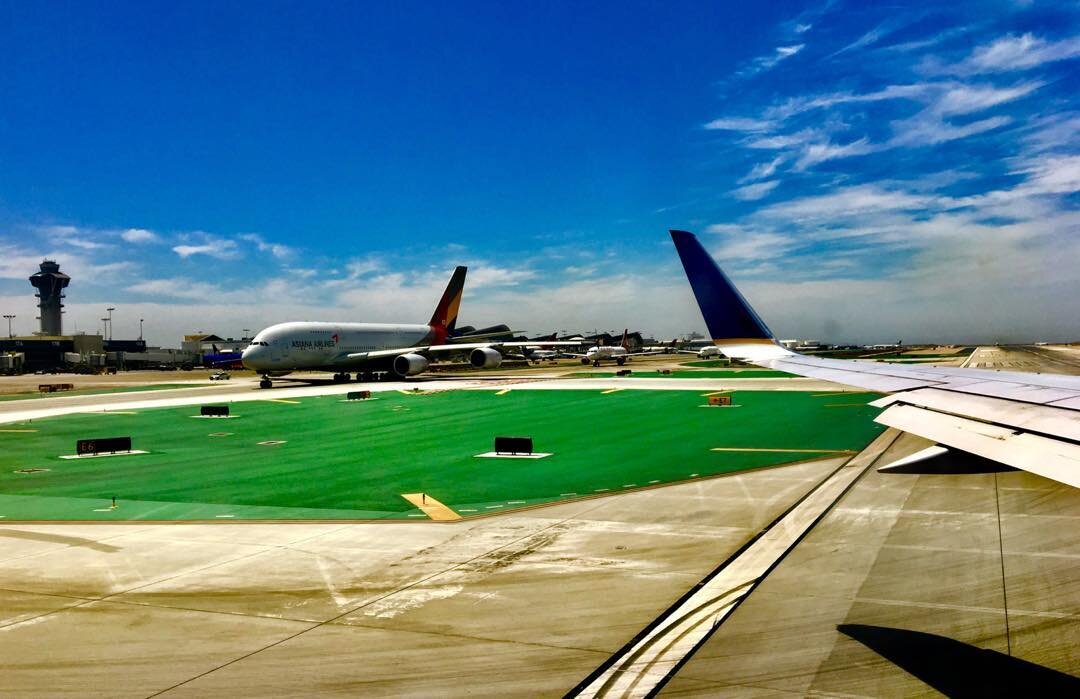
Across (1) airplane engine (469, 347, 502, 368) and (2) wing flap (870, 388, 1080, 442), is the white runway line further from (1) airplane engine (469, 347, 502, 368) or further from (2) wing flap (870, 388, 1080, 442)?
(1) airplane engine (469, 347, 502, 368)

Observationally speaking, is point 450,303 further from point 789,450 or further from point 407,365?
point 789,450

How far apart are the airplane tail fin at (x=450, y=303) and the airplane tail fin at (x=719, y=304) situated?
2496 inches

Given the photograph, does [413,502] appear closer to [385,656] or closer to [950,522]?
[385,656]

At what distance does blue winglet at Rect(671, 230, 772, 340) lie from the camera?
11117 millimetres

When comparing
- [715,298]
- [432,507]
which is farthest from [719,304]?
[432,507]

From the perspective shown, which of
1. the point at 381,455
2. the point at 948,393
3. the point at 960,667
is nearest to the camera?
the point at 960,667

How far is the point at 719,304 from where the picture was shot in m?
11.4

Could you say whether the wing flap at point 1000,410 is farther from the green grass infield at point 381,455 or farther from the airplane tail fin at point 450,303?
the airplane tail fin at point 450,303

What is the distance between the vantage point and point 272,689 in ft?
23.2

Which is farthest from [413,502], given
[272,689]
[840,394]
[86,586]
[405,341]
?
[405,341]

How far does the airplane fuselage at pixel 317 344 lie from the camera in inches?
2215

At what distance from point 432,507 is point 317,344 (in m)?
46.5

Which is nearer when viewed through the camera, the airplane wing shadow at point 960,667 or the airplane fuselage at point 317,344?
the airplane wing shadow at point 960,667

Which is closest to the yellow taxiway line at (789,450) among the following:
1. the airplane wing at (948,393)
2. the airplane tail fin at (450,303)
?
the airplane wing at (948,393)
